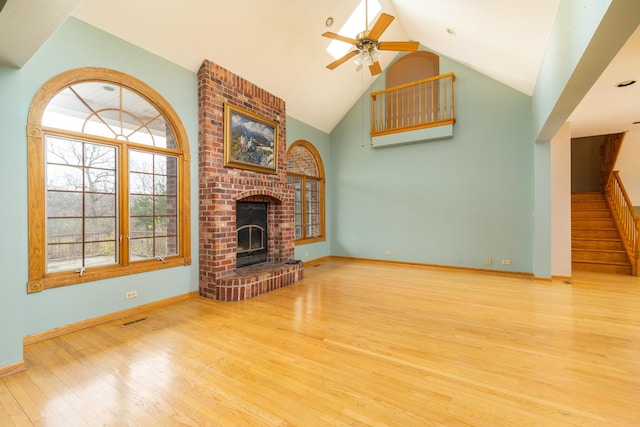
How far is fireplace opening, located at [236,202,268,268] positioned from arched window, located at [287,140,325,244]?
3.62ft

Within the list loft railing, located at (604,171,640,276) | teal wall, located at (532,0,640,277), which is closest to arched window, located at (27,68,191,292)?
teal wall, located at (532,0,640,277)

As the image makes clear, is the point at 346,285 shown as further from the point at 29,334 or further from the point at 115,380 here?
the point at 29,334

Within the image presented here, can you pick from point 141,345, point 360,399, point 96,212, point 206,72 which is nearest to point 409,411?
point 360,399

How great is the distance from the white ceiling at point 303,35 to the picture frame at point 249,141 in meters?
0.64

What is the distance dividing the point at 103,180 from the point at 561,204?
6752 mm

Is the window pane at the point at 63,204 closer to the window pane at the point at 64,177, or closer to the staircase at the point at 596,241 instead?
the window pane at the point at 64,177

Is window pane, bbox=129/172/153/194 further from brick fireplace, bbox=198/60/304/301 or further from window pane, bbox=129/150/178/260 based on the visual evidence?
brick fireplace, bbox=198/60/304/301

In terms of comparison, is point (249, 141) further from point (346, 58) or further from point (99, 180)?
point (99, 180)

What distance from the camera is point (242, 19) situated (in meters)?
3.59

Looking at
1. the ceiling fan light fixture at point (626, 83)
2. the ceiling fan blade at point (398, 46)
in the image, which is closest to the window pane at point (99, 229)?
the ceiling fan blade at point (398, 46)

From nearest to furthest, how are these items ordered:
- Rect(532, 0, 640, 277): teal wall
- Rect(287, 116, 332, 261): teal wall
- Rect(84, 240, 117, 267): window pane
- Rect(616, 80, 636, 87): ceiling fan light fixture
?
1. Rect(532, 0, 640, 277): teal wall
2. Rect(84, 240, 117, 267): window pane
3. Rect(616, 80, 636, 87): ceiling fan light fixture
4. Rect(287, 116, 332, 261): teal wall

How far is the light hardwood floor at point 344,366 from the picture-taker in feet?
5.26

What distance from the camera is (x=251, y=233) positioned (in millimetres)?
4879

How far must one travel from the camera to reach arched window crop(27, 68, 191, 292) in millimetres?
2584
